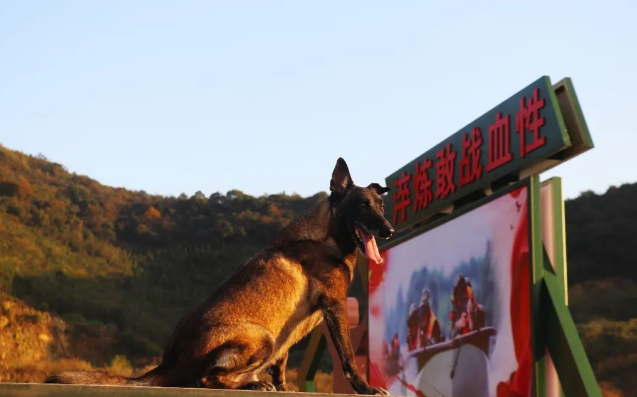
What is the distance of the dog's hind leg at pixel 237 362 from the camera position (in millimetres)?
5586

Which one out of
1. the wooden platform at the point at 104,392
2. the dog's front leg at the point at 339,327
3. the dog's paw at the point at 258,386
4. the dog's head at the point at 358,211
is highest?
the dog's head at the point at 358,211

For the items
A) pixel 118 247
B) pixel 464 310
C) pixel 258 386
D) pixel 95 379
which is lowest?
pixel 95 379

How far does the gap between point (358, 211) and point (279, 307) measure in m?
0.91

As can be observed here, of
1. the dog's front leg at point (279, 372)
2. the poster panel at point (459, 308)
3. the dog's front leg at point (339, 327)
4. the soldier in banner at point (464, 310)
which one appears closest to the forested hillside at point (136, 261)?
the poster panel at point (459, 308)

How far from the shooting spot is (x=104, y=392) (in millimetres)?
4812

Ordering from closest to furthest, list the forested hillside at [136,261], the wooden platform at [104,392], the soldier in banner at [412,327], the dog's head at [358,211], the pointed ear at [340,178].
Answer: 1. the wooden platform at [104,392]
2. the dog's head at [358,211]
3. the pointed ear at [340,178]
4. the soldier in banner at [412,327]
5. the forested hillside at [136,261]

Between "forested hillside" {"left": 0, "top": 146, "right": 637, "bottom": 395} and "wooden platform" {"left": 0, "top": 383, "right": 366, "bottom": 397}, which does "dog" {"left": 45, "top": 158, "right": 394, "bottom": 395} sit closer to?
"wooden platform" {"left": 0, "top": 383, "right": 366, "bottom": 397}

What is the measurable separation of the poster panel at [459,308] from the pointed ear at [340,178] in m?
3.54

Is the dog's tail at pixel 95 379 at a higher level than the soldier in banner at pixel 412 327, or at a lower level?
lower

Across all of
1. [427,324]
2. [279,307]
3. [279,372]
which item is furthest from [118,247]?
[279,307]

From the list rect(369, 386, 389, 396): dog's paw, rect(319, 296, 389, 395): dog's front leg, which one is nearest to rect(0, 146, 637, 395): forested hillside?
rect(319, 296, 389, 395): dog's front leg

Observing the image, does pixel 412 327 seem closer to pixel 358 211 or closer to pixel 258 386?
pixel 358 211

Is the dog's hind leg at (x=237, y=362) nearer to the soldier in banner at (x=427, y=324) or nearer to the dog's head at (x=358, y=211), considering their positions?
the dog's head at (x=358, y=211)

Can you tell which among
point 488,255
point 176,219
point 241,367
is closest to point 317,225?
point 241,367
